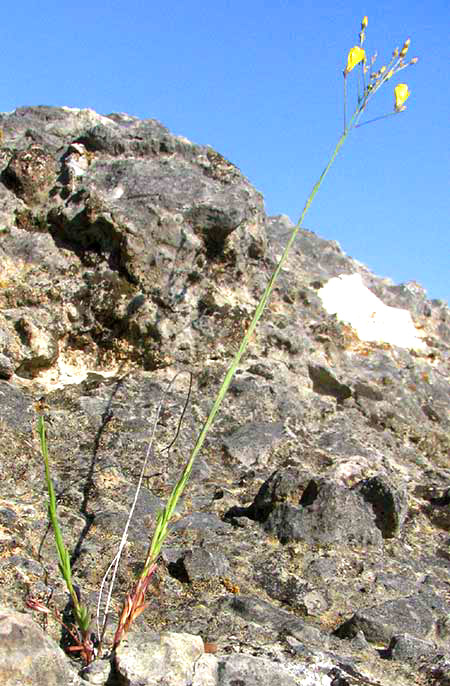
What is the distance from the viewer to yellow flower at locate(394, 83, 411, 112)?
3461mm

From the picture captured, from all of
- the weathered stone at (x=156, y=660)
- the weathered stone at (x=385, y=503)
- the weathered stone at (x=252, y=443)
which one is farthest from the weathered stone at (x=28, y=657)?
the weathered stone at (x=252, y=443)

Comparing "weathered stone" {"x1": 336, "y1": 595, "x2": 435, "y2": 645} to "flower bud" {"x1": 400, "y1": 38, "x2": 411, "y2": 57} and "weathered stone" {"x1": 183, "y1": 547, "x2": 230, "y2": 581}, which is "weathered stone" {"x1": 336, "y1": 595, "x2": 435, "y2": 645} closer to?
"weathered stone" {"x1": 183, "y1": 547, "x2": 230, "y2": 581}

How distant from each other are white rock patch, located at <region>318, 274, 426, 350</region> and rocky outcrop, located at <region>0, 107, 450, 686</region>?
8 centimetres

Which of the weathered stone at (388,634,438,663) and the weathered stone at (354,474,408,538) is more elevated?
the weathered stone at (354,474,408,538)

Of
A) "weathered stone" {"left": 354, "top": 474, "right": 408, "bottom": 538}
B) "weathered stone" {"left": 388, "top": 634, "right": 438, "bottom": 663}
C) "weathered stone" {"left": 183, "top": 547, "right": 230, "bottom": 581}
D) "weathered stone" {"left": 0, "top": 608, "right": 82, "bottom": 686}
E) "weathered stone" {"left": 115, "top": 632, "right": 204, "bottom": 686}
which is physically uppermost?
"weathered stone" {"left": 354, "top": 474, "right": 408, "bottom": 538}

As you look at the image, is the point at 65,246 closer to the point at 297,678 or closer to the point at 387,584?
the point at 387,584

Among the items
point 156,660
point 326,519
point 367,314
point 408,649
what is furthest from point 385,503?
point 367,314

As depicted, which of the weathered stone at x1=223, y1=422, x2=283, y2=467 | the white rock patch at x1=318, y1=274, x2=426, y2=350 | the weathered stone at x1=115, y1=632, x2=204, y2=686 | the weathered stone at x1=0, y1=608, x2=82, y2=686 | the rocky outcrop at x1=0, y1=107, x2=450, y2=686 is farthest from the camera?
the white rock patch at x1=318, y1=274, x2=426, y2=350

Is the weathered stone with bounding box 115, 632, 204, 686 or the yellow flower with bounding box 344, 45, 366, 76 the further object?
the yellow flower with bounding box 344, 45, 366, 76

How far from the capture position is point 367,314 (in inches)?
336

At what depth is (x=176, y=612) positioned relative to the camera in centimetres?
355

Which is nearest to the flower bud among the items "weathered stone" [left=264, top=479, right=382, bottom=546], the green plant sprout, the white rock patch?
the green plant sprout

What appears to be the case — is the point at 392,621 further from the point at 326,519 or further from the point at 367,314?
the point at 367,314

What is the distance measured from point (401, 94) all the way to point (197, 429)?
9.89 feet
